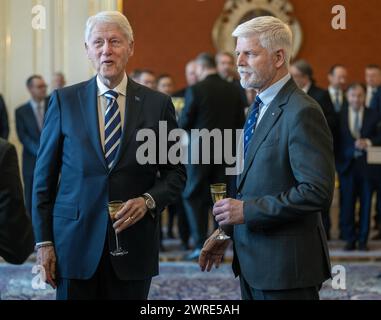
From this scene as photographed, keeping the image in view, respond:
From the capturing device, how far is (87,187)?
277cm

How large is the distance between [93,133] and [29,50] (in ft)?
13.5

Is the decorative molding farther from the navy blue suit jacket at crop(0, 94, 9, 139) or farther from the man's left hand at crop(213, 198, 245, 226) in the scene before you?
the man's left hand at crop(213, 198, 245, 226)

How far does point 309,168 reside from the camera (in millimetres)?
2420

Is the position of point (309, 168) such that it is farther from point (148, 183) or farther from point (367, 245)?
point (367, 245)

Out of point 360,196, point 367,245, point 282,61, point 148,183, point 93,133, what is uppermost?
point 282,61

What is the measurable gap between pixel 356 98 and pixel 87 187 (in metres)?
4.58

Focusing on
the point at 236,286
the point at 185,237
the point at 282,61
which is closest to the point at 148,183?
the point at 282,61

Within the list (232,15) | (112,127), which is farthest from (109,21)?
(232,15)

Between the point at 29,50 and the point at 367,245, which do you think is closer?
the point at 29,50

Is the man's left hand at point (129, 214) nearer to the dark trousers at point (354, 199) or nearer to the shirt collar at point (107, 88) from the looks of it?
the shirt collar at point (107, 88)

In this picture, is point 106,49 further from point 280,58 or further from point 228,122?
point 228,122

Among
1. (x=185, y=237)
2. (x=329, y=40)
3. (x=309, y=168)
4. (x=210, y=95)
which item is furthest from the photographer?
(x=329, y=40)

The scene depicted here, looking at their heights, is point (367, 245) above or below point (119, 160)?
below

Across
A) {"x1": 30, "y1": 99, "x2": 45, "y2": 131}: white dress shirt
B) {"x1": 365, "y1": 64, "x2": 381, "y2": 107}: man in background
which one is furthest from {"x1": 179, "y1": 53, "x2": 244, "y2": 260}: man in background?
{"x1": 365, "y1": 64, "x2": 381, "y2": 107}: man in background
